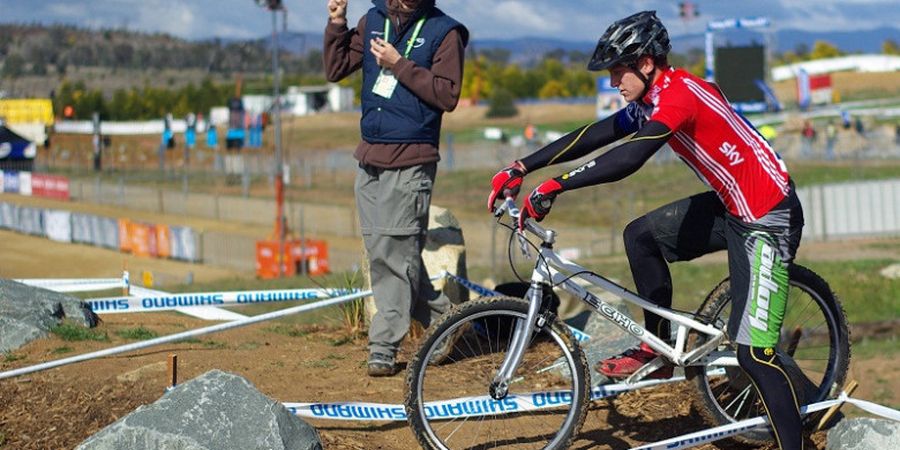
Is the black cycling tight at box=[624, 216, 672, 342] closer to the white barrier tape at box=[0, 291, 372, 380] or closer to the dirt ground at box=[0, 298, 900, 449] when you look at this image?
the dirt ground at box=[0, 298, 900, 449]

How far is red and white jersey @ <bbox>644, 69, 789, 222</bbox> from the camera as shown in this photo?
5.77 metres

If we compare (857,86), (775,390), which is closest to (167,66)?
(857,86)

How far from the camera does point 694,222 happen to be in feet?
21.1

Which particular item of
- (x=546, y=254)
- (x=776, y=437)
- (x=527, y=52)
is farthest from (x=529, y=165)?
(x=527, y=52)

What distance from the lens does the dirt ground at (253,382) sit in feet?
21.0

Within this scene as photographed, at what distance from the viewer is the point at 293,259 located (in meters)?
31.7

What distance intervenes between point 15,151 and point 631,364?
68.2 metres

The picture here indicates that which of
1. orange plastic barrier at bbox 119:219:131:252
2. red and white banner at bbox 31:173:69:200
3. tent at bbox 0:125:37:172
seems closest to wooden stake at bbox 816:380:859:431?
orange plastic barrier at bbox 119:219:131:252

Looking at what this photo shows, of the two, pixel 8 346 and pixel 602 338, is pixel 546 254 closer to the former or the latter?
pixel 602 338

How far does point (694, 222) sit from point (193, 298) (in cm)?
431

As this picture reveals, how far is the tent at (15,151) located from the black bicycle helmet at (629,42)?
66586mm

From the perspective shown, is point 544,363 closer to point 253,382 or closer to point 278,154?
point 253,382

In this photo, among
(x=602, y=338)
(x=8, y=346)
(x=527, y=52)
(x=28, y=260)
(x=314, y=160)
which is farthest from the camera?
(x=527, y=52)

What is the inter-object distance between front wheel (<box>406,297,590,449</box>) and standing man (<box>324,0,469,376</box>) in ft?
3.28
